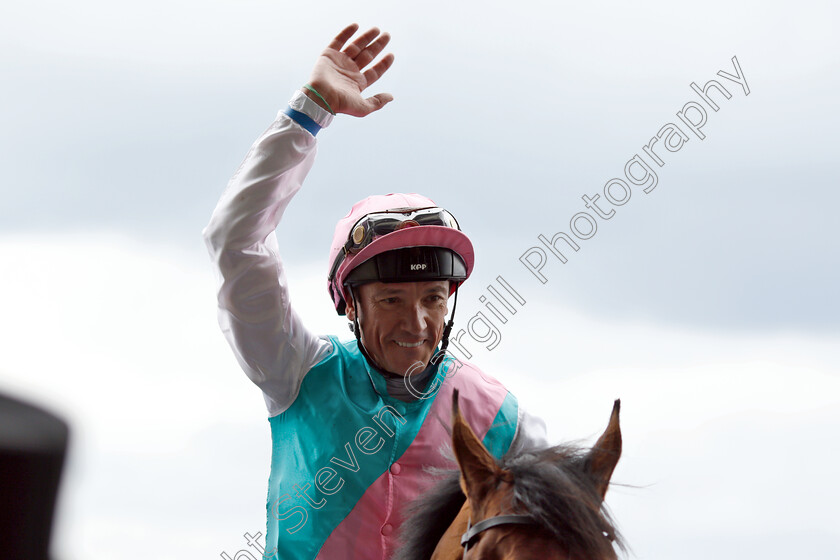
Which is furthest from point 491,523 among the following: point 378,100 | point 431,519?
point 378,100

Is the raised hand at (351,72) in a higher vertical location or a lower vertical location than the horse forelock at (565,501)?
higher

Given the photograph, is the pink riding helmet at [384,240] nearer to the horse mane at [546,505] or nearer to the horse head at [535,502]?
the horse mane at [546,505]

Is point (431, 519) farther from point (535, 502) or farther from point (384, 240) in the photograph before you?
point (384, 240)

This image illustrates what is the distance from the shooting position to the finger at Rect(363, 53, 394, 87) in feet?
8.61

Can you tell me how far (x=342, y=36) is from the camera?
2.61 m

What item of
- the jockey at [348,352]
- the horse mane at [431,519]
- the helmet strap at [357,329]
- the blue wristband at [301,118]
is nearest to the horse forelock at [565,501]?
the horse mane at [431,519]

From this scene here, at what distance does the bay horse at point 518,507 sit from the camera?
4.85ft

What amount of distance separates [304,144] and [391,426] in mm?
851

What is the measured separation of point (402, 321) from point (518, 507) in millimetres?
1030

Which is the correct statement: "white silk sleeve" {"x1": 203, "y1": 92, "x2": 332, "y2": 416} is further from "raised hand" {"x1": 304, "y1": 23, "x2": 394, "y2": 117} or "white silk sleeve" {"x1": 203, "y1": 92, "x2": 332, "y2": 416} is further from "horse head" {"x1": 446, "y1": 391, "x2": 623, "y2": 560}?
"horse head" {"x1": 446, "y1": 391, "x2": 623, "y2": 560}

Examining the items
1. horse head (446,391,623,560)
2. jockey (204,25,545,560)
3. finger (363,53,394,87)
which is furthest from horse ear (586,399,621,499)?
finger (363,53,394,87)

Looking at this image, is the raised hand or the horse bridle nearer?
the horse bridle

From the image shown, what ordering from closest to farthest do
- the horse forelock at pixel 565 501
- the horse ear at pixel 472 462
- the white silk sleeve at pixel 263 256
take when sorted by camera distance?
1. the horse forelock at pixel 565 501
2. the horse ear at pixel 472 462
3. the white silk sleeve at pixel 263 256

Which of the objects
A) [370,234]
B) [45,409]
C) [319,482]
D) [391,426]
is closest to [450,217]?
[370,234]
